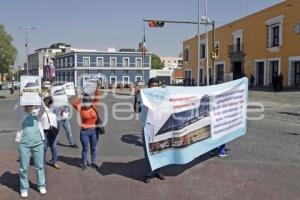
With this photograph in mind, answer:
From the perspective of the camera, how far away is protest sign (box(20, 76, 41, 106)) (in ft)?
18.4

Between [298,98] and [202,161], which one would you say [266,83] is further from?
[202,161]

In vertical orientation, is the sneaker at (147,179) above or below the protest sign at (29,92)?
below

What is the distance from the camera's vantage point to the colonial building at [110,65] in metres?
75.8

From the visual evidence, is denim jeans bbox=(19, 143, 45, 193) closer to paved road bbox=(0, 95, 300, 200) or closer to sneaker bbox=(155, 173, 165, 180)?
paved road bbox=(0, 95, 300, 200)

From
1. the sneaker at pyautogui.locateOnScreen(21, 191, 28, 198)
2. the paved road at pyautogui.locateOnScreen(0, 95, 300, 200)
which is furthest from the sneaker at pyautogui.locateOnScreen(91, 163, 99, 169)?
the sneaker at pyautogui.locateOnScreen(21, 191, 28, 198)

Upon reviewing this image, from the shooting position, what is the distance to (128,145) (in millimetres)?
9469

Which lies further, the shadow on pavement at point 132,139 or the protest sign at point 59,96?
the shadow on pavement at point 132,139

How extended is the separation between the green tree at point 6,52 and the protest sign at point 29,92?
4068 cm

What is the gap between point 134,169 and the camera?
6984 mm

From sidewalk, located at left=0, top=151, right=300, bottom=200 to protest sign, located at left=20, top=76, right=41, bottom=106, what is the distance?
1368mm

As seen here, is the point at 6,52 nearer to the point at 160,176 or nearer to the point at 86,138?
the point at 86,138

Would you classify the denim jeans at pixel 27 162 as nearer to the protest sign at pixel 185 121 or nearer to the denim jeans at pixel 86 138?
the denim jeans at pixel 86 138

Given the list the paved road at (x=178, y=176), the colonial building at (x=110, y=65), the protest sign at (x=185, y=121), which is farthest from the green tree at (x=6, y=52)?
the protest sign at (x=185, y=121)

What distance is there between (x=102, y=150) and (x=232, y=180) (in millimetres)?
3644
